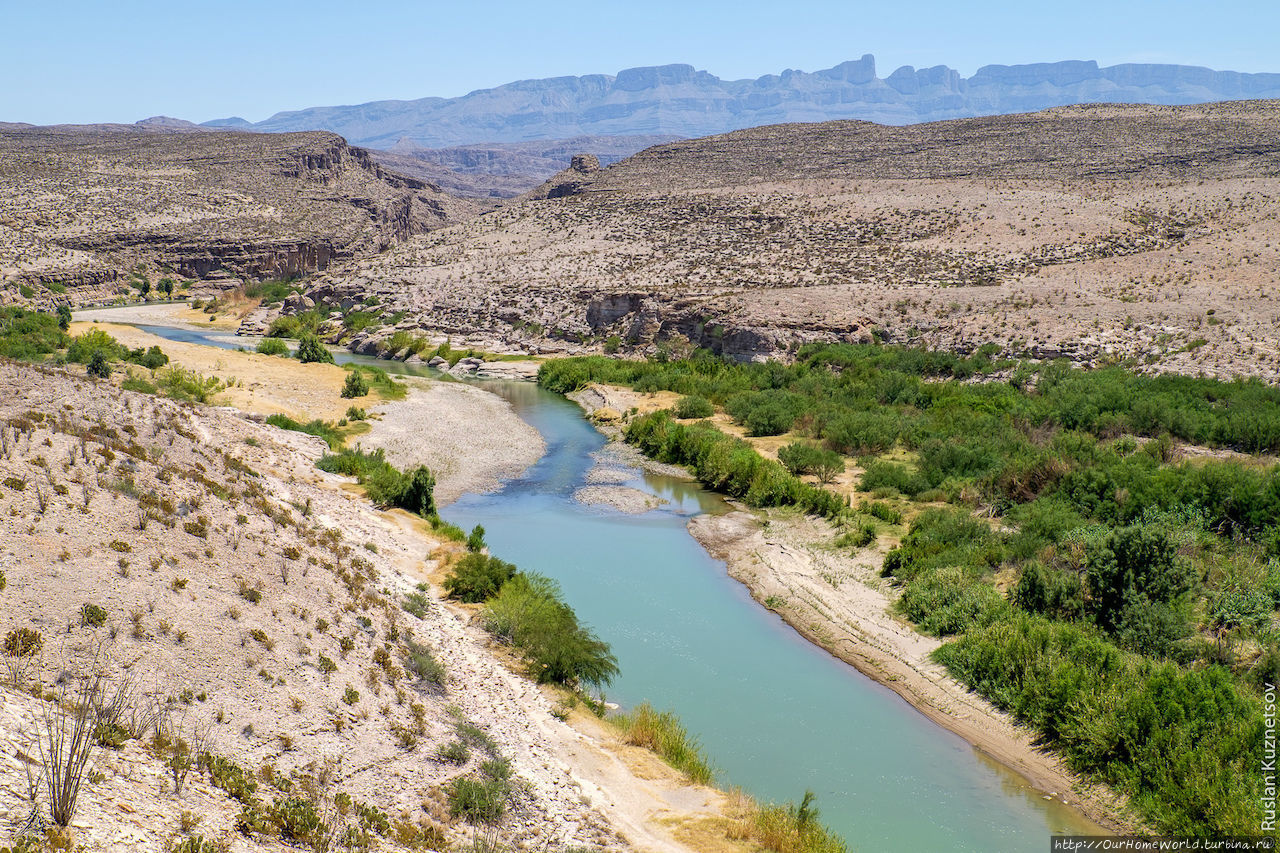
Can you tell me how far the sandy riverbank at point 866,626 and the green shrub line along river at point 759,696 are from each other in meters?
0.28

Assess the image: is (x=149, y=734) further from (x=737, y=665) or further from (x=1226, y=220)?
(x=1226, y=220)

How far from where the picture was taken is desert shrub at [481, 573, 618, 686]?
611 inches

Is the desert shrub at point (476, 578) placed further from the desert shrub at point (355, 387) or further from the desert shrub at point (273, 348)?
the desert shrub at point (273, 348)

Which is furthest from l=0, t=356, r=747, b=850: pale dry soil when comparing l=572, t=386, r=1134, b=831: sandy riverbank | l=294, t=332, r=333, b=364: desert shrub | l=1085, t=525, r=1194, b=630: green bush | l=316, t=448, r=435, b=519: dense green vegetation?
l=294, t=332, r=333, b=364: desert shrub

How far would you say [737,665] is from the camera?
17.6 m

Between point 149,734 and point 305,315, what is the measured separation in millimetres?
61802

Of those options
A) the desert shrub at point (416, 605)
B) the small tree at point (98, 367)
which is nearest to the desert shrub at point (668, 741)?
the desert shrub at point (416, 605)

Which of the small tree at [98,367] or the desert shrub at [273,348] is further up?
the small tree at [98,367]

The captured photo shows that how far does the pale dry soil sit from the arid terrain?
112 ft

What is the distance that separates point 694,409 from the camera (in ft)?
127

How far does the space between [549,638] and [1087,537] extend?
36.7ft

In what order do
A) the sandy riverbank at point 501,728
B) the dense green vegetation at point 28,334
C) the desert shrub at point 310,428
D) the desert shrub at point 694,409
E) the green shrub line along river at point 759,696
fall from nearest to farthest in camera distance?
the sandy riverbank at point 501,728
the green shrub line along river at point 759,696
the desert shrub at point 310,428
the dense green vegetation at point 28,334
the desert shrub at point 694,409

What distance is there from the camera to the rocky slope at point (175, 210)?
76688mm

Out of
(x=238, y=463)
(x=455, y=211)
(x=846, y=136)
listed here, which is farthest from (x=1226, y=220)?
(x=455, y=211)
